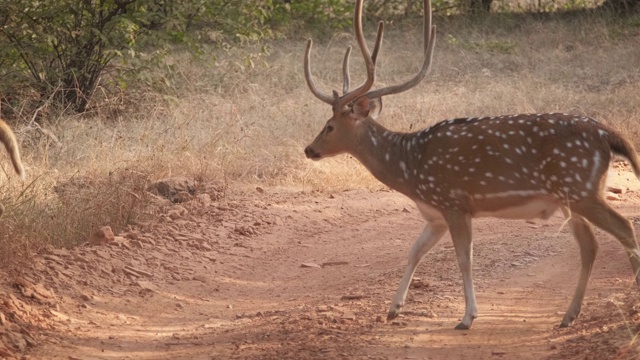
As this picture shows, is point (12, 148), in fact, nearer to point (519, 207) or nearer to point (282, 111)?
point (519, 207)

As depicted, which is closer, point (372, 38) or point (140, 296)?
point (140, 296)

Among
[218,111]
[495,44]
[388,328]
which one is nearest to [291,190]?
[218,111]

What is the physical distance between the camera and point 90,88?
1511cm

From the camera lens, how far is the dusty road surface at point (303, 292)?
676 cm

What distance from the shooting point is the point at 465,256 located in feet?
24.0

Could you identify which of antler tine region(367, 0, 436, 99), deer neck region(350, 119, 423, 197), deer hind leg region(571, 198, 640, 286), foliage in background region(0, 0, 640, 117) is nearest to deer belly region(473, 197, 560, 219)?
deer hind leg region(571, 198, 640, 286)

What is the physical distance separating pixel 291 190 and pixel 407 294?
4.21 metres

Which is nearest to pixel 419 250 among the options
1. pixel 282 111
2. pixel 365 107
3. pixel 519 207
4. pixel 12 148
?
pixel 519 207

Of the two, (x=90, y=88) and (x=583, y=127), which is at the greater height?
(x=583, y=127)

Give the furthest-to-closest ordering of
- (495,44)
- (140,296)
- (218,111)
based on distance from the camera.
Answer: (495,44) → (218,111) → (140,296)

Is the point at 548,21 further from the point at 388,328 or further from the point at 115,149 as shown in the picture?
the point at 388,328

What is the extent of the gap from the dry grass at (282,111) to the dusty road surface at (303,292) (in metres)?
0.65

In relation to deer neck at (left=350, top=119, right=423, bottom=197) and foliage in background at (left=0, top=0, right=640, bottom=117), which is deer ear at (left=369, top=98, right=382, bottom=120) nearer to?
deer neck at (left=350, top=119, right=423, bottom=197)

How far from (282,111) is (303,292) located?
7067 millimetres
